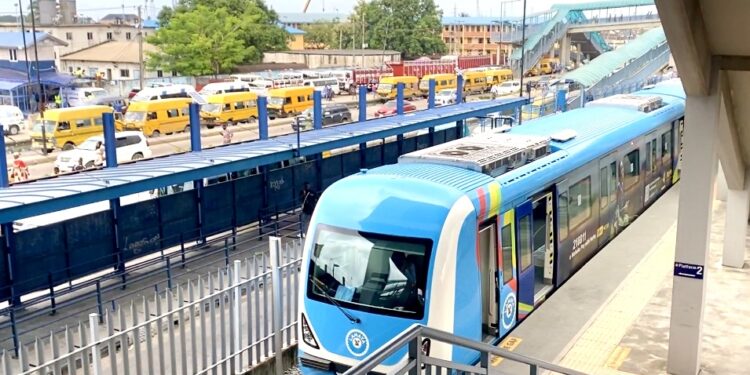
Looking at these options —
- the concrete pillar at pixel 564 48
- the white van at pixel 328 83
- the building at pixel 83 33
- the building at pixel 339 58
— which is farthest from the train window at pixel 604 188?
the building at pixel 83 33

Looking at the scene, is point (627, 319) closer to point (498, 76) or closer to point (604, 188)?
point (604, 188)

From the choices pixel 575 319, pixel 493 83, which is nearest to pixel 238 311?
pixel 575 319

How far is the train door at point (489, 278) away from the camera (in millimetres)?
7957

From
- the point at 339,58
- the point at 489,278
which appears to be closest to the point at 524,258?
the point at 489,278

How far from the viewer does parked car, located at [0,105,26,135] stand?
36281 mm

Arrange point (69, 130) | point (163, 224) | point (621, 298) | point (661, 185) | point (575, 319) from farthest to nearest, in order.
Answer: point (69, 130) → point (661, 185) → point (163, 224) → point (621, 298) → point (575, 319)

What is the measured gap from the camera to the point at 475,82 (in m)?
56.7

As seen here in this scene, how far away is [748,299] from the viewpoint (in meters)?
10.8

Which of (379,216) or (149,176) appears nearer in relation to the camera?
(379,216)

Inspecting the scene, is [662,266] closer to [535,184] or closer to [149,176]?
[535,184]

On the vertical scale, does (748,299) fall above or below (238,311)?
below

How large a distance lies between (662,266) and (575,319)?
3.10m

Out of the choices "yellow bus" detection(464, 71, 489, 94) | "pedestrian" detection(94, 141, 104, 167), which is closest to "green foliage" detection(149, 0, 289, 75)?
"yellow bus" detection(464, 71, 489, 94)

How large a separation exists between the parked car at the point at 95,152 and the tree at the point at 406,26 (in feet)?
194
